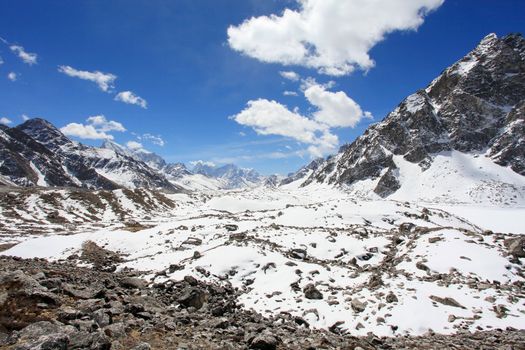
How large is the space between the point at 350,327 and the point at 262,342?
6.02 metres

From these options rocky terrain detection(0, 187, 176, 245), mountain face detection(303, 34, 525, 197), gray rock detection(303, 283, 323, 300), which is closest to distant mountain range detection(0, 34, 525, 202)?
mountain face detection(303, 34, 525, 197)

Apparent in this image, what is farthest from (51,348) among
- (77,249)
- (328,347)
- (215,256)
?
(77,249)

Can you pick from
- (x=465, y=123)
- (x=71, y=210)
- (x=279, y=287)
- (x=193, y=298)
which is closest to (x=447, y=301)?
(x=279, y=287)

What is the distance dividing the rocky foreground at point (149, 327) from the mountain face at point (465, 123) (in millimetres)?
A: 157482

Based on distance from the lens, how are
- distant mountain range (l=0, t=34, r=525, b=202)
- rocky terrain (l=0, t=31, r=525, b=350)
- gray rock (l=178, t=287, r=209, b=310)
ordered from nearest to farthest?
rocky terrain (l=0, t=31, r=525, b=350) → gray rock (l=178, t=287, r=209, b=310) → distant mountain range (l=0, t=34, r=525, b=202)

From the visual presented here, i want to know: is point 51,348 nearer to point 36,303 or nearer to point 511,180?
point 36,303

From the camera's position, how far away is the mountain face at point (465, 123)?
166625mm

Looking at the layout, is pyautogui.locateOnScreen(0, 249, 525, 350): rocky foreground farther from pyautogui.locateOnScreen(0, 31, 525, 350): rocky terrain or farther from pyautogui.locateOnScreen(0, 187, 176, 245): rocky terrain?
pyautogui.locateOnScreen(0, 187, 176, 245): rocky terrain

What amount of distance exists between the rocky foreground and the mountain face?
15748 cm

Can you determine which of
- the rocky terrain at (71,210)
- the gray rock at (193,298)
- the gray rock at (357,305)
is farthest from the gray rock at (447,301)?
the rocky terrain at (71,210)

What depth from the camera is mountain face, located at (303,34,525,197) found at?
166625 mm

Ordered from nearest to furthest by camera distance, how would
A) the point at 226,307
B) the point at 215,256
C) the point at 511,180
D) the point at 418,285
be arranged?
1. the point at 226,307
2. the point at 418,285
3. the point at 215,256
4. the point at 511,180

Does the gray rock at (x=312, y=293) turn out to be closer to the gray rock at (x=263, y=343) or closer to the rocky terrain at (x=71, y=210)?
the gray rock at (x=263, y=343)

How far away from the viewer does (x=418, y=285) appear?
19.5m
